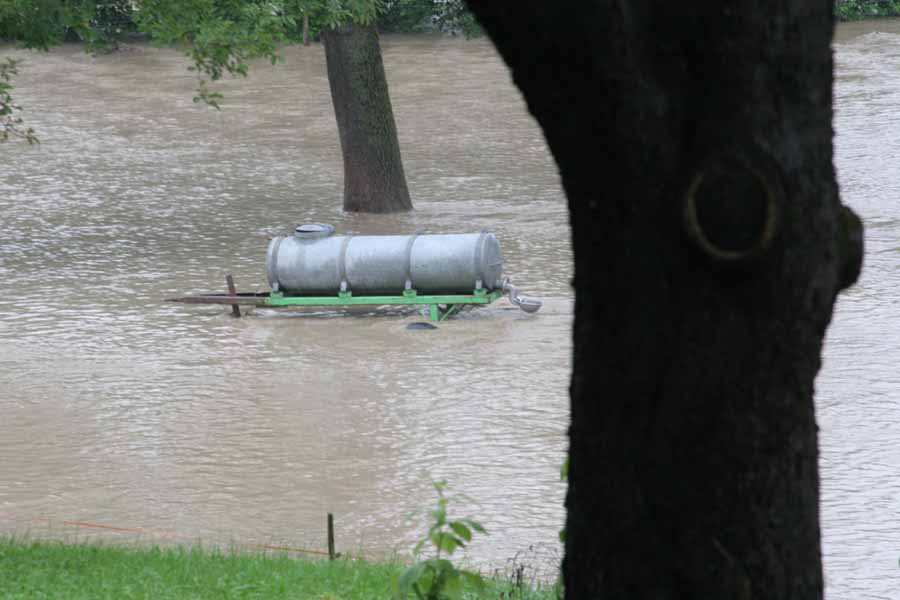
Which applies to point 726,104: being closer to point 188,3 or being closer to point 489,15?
point 489,15

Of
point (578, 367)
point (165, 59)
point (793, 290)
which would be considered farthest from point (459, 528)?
point (165, 59)

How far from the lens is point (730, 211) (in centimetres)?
329

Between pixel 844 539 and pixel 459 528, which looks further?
pixel 844 539

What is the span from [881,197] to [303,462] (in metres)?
14.8

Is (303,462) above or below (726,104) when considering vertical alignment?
below

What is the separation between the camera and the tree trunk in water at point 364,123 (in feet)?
78.6

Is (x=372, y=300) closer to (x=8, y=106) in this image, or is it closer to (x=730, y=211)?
(x=8, y=106)

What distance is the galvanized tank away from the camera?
16547mm

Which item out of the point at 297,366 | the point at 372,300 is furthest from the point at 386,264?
the point at 297,366

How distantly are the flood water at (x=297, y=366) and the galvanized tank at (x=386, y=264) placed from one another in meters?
0.46

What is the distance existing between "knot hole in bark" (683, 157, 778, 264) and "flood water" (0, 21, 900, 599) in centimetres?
582

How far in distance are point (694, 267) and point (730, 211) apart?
16cm

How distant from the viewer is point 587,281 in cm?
354

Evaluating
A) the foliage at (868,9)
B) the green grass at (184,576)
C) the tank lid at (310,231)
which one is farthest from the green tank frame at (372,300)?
the foliage at (868,9)
